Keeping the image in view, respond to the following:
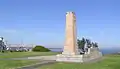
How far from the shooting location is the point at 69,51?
113 feet

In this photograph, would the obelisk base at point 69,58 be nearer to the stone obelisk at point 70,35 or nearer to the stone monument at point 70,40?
the stone monument at point 70,40

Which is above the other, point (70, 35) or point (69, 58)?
point (70, 35)

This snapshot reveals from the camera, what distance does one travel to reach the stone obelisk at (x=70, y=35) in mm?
34219

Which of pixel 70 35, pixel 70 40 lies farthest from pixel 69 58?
pixel 70 35

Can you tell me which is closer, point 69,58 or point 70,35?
point 69,58

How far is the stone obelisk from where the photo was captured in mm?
34219

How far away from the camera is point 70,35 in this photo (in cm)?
3428

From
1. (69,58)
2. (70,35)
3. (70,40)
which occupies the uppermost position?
(70,35)

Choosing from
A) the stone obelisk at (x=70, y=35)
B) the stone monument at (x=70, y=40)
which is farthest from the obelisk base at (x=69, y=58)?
the stone obelisk at (x=70, y=35)

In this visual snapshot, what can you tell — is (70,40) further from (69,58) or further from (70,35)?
(69,58)

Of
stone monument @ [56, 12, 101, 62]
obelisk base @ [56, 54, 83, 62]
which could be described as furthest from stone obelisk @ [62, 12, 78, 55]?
obelisk base @ [56, 54, 83, 62]

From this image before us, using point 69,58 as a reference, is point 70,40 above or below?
above

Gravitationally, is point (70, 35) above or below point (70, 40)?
above

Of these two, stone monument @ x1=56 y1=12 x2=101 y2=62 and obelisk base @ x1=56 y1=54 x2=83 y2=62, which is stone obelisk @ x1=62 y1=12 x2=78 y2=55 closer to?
stone monument @ x1=56 y1=12 x2=101 y2=62
